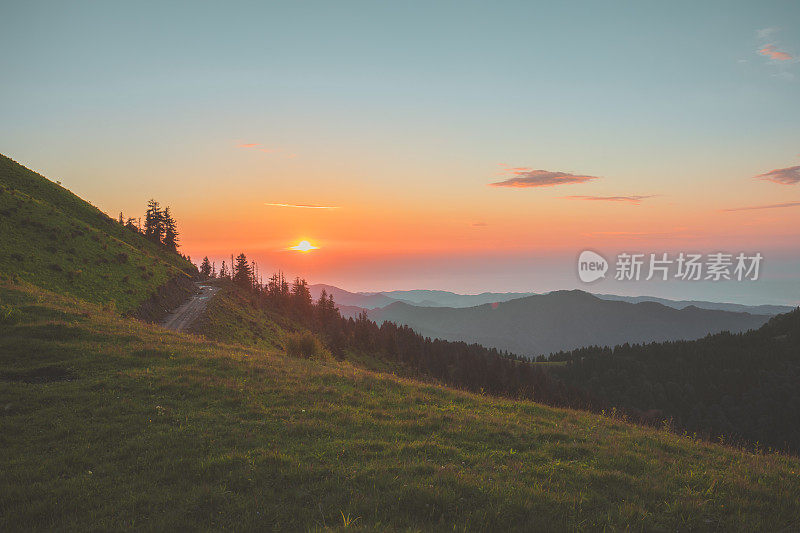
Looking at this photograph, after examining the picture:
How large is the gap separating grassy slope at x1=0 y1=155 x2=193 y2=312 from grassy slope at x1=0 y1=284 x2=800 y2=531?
25213mm

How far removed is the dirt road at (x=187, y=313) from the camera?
41.9m

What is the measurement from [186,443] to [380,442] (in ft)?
17.1

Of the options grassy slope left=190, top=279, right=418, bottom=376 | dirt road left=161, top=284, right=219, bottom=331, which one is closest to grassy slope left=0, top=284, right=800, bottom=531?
grassy slope left=190, top=279, right=418, bottom=376

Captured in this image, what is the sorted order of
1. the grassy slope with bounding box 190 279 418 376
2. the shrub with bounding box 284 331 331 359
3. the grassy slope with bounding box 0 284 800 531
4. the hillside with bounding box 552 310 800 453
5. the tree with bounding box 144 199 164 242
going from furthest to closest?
the hillside with bounding box 552 310 800 453, the tree with bounding box 144 199 164 242, the grassy slope with bounding box 190 279 418 376, the shrub with bounding box 284 331 331 359, the grassy slope with bounding box 0 284 800 531

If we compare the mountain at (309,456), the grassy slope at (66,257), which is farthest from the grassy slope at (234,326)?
the mountain at (309,456)

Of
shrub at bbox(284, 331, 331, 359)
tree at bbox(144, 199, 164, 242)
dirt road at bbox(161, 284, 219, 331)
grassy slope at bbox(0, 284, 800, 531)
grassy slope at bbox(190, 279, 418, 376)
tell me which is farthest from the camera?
tree at bbox(144, 199, 164, 242)

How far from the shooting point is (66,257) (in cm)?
3962

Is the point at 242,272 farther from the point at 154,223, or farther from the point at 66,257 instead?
the point at 66,257

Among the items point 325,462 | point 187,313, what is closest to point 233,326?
point 187,313

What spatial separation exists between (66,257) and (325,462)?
4610 cm

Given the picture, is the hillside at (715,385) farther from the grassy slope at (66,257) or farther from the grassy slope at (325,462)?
the grassy slope at (66,257)

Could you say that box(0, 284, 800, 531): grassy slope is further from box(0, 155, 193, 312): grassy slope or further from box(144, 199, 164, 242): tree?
box(144, 199, 164, 242): tree

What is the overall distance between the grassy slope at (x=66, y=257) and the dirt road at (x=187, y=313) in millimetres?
3944

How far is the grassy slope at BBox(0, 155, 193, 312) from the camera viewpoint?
114 feet
